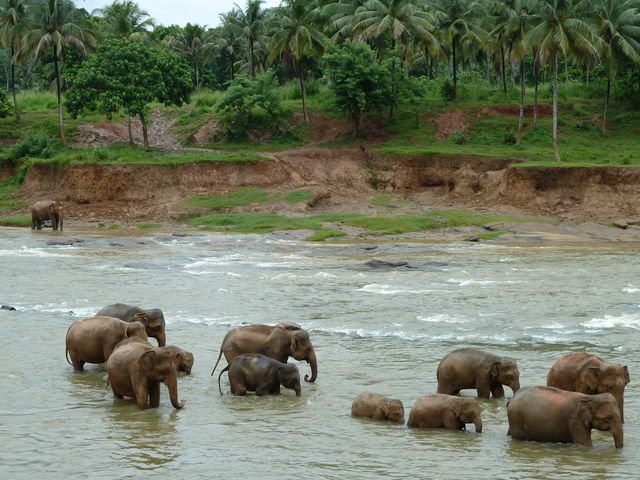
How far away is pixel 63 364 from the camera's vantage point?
14977 mm

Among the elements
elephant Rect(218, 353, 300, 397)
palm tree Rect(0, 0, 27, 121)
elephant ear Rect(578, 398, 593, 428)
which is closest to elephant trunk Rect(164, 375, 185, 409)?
elephant Rect(218, 353, 300, 397)

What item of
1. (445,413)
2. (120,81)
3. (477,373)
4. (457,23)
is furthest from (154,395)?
(457,23)

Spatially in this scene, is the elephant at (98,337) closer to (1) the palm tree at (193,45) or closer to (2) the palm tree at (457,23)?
(2) the palm tree at (457,23)

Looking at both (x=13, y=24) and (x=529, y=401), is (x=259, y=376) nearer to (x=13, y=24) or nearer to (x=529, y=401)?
(x=529, y=401)

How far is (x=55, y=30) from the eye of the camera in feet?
173

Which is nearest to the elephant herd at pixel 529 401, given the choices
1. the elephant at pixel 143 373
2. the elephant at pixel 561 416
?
the elephant at pixel 561 416

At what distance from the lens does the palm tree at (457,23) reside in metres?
55.2

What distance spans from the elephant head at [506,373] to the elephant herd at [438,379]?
13mm

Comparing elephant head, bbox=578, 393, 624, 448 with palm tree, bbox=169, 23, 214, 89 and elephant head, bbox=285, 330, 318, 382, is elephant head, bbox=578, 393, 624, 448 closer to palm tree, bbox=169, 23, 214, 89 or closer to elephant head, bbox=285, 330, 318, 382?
elephant head, bbox=285, 330, 318, 382

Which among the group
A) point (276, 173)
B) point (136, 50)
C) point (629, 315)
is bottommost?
point (629, 315)

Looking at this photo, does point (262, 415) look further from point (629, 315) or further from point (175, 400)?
point (629, 315)

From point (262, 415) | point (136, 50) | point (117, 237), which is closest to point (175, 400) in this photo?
point (262, 415)

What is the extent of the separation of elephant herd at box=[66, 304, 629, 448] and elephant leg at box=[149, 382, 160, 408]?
1 centimetres

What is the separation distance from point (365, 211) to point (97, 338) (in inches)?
1213
